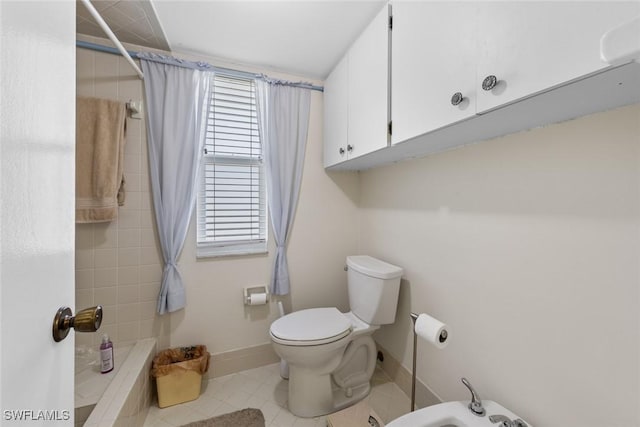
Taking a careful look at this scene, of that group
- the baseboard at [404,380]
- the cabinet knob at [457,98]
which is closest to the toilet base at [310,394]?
the baseboard at [404,380]

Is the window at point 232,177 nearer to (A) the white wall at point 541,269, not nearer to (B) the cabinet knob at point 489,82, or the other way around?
(A) the white wall at point 541,269

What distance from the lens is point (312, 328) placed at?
4.59 feet

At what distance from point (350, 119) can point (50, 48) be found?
4.07ft

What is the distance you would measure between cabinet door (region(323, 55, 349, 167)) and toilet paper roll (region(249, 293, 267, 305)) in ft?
Answer: 3.37

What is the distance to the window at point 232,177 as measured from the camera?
67.2 inches

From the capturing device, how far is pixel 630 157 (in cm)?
70

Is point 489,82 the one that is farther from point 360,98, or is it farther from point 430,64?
point 360,98

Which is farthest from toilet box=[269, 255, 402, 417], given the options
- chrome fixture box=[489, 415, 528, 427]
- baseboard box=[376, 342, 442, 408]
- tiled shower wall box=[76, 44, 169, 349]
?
tiled shower wall box=[76, 44, 169, 349]

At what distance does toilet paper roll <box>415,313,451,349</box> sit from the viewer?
3.34 ft

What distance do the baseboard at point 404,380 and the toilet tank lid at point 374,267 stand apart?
2.03 ft

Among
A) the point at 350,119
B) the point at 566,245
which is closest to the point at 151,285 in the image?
the point at 350,119

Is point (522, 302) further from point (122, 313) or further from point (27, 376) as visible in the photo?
point (122, 313)

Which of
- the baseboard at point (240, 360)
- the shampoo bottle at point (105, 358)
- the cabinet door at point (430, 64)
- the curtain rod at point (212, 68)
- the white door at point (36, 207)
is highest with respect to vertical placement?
the curtain rod at point (212, 68)

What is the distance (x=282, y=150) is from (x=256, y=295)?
3.36 ft
